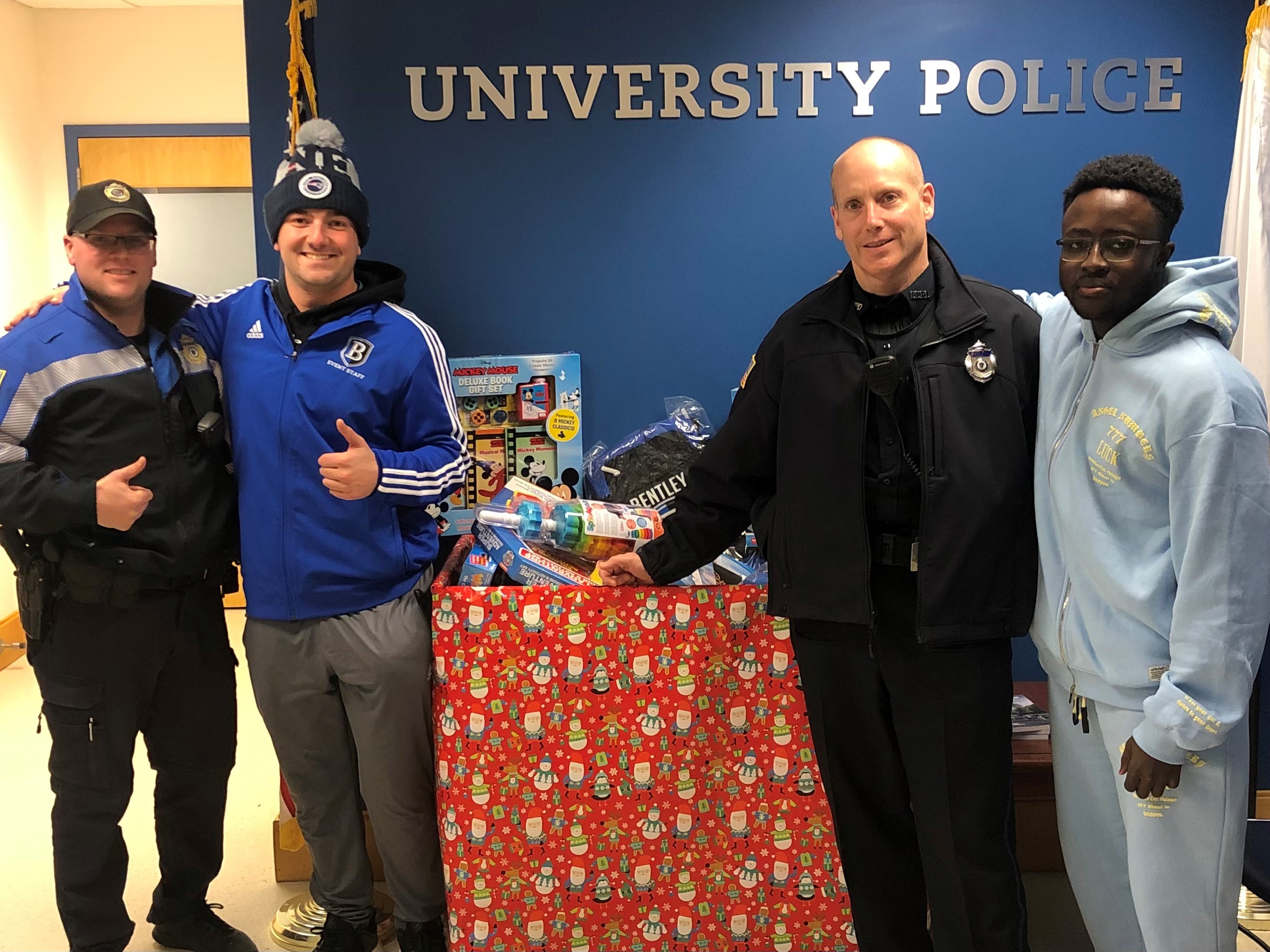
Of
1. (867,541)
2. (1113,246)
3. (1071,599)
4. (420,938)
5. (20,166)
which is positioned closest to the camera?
(1113,246)

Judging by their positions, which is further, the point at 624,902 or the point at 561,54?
the point at 561,54

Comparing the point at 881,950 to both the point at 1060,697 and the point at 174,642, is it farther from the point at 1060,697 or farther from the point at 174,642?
the point at 174,642

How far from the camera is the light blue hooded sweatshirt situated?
4.84 feet

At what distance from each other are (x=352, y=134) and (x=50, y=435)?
1.03 m

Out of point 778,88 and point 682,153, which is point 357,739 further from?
point 778,88

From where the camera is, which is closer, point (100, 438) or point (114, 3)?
point (100, 438)

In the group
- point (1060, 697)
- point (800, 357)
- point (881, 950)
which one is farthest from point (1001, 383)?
point (881, 950)

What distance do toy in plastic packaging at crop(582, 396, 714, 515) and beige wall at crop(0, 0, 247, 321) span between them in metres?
3.47

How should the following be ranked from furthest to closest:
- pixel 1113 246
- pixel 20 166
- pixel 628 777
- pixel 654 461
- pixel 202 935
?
1. pixel 20 166
2. pixel 654 461
3. pixel 202 935
4. pixel 628 777
5. pixel 1113 246

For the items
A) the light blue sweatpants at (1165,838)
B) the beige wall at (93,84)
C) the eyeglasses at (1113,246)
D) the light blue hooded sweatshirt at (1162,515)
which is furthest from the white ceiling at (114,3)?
the light blue sweatpants at (1165,838)

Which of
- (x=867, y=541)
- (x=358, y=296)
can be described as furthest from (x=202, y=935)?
(x=867, y=541)

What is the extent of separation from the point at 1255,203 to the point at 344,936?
2.68 metres

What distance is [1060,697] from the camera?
1743 millimetres

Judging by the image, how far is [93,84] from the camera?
493cm
